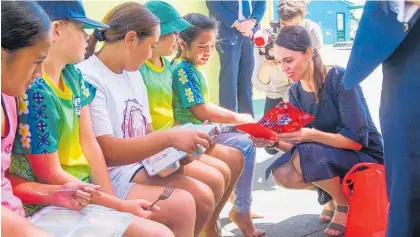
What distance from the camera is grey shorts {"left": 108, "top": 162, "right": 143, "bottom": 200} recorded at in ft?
6.84

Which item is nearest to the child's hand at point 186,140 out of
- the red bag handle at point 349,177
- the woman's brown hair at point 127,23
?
the woman's brown hair at point 127,23

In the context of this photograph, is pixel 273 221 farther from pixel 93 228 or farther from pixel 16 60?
pixel 16 60

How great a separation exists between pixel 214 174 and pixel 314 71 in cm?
87

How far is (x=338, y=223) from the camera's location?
2.97 meters

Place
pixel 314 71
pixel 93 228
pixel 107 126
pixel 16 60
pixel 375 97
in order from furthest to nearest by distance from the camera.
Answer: pixel 375 97 < pixel 314 71 < pixel 107 126 < pixel 93 228 < pixel 16 60

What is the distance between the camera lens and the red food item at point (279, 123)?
2.80 m

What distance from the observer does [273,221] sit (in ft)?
10.7

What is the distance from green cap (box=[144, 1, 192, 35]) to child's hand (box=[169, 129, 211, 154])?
26.6 inches

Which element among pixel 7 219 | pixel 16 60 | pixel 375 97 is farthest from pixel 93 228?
pixel 375 97

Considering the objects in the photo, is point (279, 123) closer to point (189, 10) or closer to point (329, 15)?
point (189, 10)

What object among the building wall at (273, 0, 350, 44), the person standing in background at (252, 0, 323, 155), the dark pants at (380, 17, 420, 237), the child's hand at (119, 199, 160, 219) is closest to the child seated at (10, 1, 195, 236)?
the child's hand at (119, 199, 160, 219)

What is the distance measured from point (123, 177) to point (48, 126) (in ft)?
1.71

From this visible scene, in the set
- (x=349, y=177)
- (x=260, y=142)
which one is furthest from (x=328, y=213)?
(x=260, y=142)

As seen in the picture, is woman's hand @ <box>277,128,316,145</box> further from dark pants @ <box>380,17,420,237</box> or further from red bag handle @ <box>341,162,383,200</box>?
dark pants @ <box>380,17,420,237</box>
